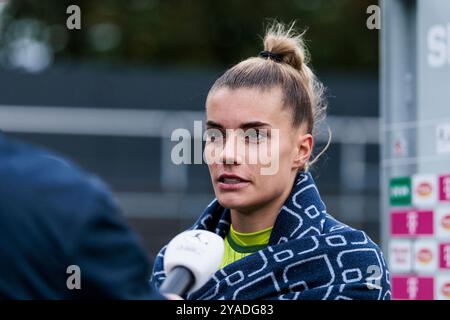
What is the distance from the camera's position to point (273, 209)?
11.1ft

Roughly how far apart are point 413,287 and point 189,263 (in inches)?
93.3

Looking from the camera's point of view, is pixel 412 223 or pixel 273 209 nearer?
pixel 273 209

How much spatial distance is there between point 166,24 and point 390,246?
19.3 meters

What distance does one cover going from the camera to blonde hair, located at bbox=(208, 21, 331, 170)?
3.46 meters

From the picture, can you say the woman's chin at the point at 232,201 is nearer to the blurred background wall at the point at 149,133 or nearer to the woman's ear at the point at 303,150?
the woman's ear at the point at 303,150

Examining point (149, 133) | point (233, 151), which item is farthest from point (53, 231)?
point (149, 133)

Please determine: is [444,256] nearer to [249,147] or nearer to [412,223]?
[412,223]

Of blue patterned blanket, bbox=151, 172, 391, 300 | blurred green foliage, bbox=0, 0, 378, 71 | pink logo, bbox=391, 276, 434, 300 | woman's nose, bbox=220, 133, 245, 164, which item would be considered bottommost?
pink logo, bbox=391, 276, 434, 300

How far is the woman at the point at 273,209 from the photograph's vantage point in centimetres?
327

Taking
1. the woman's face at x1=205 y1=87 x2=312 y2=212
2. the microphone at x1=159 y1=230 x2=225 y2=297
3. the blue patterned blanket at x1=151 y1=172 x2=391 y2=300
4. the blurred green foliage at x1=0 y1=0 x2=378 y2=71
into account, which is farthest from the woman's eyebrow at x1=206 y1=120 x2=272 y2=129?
the blurred green foliage at x1=0 y1=0 x2=378 y2=71

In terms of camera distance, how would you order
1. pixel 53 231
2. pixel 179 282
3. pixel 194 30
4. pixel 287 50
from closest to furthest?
pixel 53 231 < pixel 179 282 < pixel 287 50 < pixel 194 30

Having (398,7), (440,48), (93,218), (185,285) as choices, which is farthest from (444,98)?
(93,218)

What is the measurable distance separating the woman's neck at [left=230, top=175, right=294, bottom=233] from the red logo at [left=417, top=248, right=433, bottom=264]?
141 cm

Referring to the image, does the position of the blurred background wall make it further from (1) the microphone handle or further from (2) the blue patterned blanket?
(1) the microphone handle
